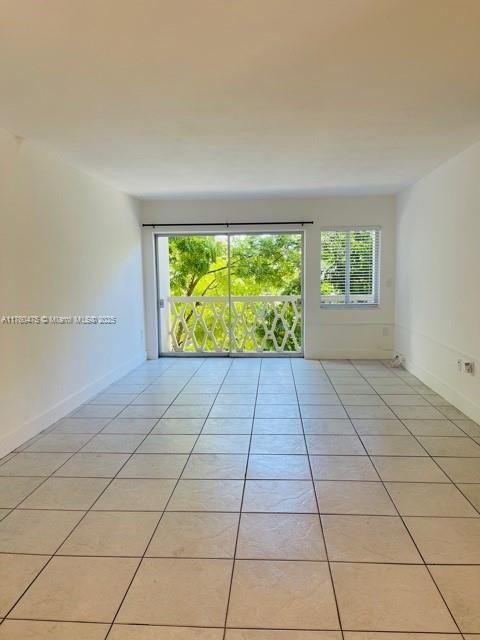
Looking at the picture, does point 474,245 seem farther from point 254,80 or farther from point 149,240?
point 149,240

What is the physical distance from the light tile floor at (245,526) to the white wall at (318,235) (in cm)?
212

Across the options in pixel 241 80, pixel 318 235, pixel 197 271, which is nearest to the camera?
pixel 241 80

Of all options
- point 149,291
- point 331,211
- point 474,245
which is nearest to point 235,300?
point 149,291

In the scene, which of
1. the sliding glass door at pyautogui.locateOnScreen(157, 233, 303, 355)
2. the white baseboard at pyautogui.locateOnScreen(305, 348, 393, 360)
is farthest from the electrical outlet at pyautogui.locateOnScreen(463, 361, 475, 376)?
the sliding glass door at pyautogui.locateOnScreen(157, 233, 303, 355)

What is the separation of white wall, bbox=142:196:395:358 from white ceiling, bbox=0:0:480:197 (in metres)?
1.84

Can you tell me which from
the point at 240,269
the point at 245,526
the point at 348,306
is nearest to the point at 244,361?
the point at 348,306

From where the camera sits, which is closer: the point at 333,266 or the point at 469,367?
the point at 469,367

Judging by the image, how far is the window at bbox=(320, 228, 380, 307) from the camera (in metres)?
5.67

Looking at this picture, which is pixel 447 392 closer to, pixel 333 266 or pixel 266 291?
pixel 333 266

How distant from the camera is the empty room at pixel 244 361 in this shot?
162 cm

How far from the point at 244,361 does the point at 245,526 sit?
380 centimetres

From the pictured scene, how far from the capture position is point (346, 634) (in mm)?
1423

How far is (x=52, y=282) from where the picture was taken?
138 inches

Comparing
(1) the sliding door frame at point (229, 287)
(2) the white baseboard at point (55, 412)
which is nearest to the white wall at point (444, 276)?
(1) the sliding door frame at point (229, 287)
